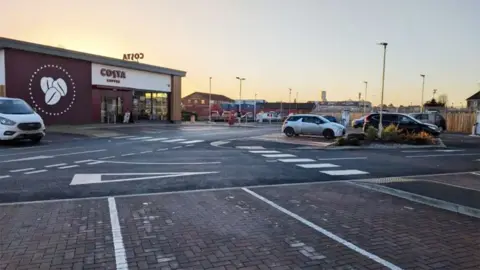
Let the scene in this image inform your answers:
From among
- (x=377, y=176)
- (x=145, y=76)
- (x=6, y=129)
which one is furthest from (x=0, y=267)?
(x=145, y=76)

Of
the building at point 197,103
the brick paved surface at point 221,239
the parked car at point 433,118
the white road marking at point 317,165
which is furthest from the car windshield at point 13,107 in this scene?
the building at point 197,103

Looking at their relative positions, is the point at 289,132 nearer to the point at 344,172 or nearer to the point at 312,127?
the point at 312,127

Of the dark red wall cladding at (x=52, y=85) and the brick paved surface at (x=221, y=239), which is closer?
the brick paved surface at (x=221, y=239)

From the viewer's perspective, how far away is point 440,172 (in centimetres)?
1219

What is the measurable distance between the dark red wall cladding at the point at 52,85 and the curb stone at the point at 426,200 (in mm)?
27093

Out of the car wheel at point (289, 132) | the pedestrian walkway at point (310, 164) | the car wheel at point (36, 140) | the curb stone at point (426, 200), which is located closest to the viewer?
the curb stone at point (426, 200)

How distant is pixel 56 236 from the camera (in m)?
5.37

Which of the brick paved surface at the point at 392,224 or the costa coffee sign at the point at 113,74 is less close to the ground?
the costa coffee sign at the point at 113,74

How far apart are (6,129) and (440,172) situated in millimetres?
17707

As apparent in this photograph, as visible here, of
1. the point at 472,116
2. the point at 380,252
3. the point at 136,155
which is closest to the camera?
the point at 380,252

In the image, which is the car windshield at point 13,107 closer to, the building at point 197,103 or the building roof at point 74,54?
the building roof at point 74,54

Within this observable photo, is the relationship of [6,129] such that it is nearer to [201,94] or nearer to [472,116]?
[472,116]

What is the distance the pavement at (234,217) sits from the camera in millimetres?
4707

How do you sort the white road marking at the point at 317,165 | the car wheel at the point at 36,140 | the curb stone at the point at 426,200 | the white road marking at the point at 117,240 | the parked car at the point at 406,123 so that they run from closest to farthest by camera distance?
the white road marking at the point at 117,240 → the curb stone at the point at 426,200 → the white road marking at the point at 317,165 → the car wheel at the point at 36,140 → the parked car at the point at 406,123
